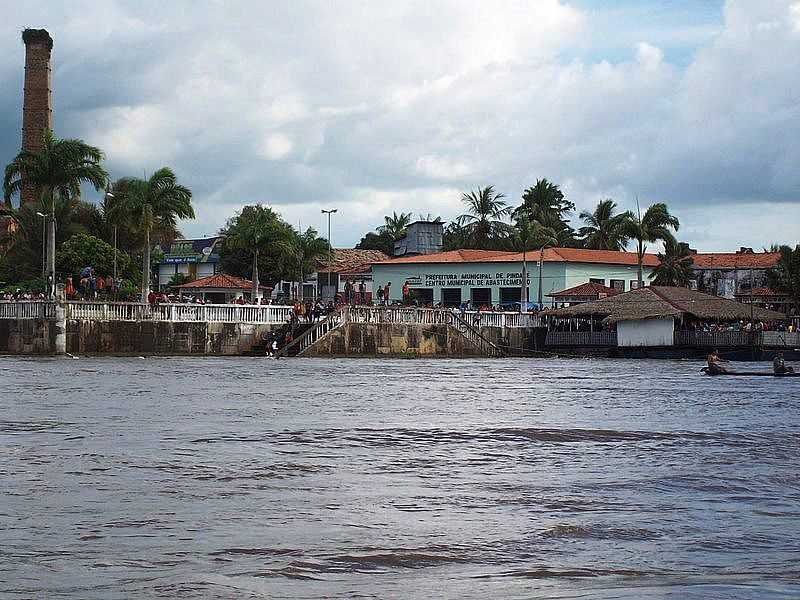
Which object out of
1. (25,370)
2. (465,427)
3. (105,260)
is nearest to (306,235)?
(105,260)

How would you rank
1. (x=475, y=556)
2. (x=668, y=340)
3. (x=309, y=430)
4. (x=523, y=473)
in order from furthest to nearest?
(x=668, y=340) < (x=309, y=430) < (x=523, y=473) < (x=475, y=556)

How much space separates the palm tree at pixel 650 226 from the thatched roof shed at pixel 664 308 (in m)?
10.6

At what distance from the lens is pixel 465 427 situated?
2109cm

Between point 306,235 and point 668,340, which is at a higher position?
point 306,235

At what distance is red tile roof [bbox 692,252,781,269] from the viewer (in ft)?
292

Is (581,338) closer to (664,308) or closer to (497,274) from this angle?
(664,308)

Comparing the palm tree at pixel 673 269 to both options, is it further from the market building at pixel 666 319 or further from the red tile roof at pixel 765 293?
the market building at pixel 666 319

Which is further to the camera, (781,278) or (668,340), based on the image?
(781,278)

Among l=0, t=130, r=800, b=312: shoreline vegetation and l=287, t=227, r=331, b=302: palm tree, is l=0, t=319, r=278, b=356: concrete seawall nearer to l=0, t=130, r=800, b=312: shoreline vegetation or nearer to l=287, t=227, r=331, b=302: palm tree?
l=0, t=130, r=800, b=312: shoreline vegetation

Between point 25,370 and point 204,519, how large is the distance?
27787mm

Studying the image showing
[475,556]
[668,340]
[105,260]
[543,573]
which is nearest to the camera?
[543,573]

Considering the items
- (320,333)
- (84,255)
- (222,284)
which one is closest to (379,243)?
(222,284)

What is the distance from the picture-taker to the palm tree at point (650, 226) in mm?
76688

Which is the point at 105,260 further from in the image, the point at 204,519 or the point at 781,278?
the point at 204,519
